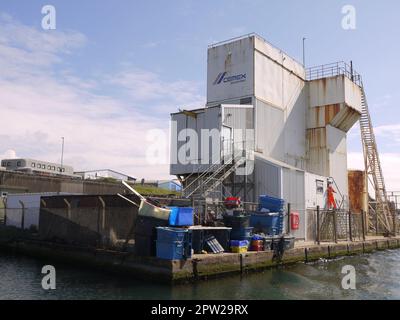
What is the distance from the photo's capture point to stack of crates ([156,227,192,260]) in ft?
52.1

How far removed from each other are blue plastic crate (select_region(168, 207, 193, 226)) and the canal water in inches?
93.7

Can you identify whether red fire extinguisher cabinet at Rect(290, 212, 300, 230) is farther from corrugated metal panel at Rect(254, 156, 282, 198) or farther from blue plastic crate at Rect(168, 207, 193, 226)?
blue plastic crate at Rect(168, 207, 193, 226)

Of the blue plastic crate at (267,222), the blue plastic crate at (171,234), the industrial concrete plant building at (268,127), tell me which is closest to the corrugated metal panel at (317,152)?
the industrial concrete plant building at (268,127)

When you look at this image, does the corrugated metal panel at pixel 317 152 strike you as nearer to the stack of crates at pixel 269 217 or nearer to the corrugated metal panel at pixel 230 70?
the corrugated metal panel at pixel 230 70

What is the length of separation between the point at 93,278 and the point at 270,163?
13588mm

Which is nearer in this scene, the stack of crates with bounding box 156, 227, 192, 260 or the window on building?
the stack of crates with bounding box 156, 227, 192, 260

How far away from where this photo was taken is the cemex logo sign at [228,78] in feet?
101

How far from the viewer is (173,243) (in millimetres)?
15828

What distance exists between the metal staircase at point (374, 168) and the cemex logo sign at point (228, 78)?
14.8 metres

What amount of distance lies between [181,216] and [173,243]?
1.41 meters

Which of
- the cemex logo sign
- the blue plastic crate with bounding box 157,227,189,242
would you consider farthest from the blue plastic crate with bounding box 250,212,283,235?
the cemex logo sign

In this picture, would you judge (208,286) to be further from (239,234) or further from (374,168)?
(374,168)

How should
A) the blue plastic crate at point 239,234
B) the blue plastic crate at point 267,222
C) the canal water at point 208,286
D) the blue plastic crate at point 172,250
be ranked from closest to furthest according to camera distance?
the canal water at point 208,286
the blue plastic crate at point 172,250
the blue plastic crate at point 239,234
the blue plastic crate at point 267,222

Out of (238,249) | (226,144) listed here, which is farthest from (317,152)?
(238,249)
